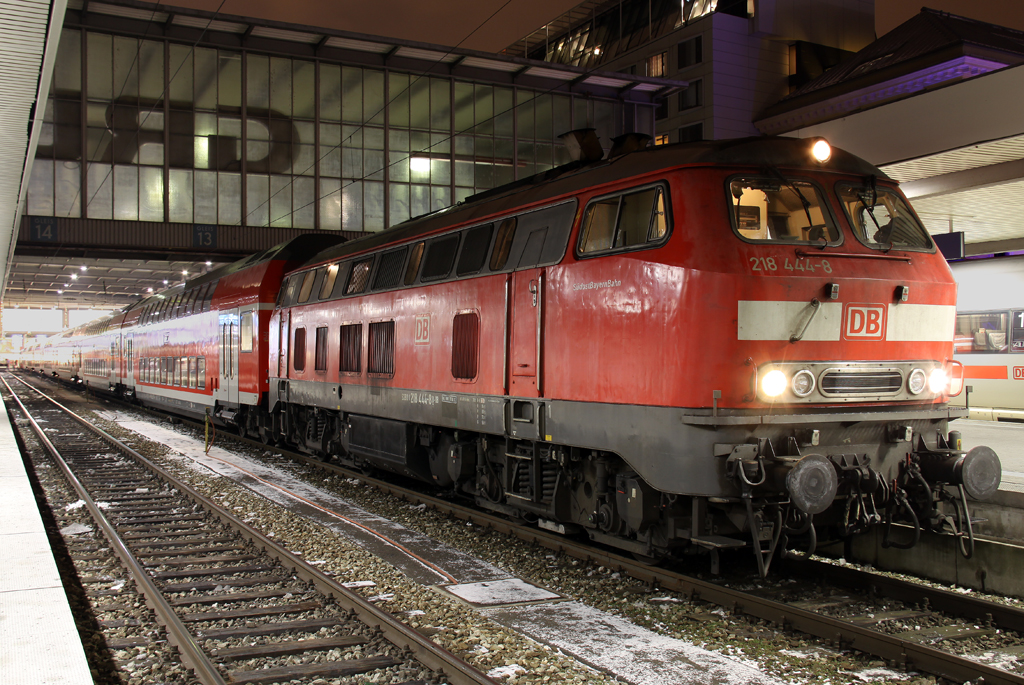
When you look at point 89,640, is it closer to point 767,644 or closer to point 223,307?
point 767,644

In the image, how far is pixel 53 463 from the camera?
54.0 ft

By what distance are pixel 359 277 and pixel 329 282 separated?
1.51m

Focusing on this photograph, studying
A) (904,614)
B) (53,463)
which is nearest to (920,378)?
(904,614)

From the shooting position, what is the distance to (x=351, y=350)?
42.5 feet

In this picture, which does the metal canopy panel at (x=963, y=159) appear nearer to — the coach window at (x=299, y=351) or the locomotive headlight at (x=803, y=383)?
the locomotive headlight at (x=803, y=383)

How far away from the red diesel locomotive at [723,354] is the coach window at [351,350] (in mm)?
4083

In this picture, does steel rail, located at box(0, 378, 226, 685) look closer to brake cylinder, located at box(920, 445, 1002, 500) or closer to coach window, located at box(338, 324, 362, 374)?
coach window, located at box(338, 324, 362, 374)

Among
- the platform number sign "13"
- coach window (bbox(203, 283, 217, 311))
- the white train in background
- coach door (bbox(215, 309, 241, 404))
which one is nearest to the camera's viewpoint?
the white train in background

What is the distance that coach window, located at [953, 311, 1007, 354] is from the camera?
56.7ft

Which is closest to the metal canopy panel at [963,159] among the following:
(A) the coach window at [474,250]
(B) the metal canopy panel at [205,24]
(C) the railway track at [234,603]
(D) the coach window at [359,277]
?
(A) the coach window at [474,250]

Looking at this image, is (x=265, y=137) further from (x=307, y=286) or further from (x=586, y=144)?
(x=586, y=144)

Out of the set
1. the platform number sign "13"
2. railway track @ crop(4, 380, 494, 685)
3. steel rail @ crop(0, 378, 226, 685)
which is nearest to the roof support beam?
railway track @ crop(4, 380, 494, 685)

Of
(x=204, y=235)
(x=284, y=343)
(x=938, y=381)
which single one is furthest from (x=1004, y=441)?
(x=204, y=235)

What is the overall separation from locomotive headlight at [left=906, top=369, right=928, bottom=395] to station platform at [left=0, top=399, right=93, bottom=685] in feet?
21.1
